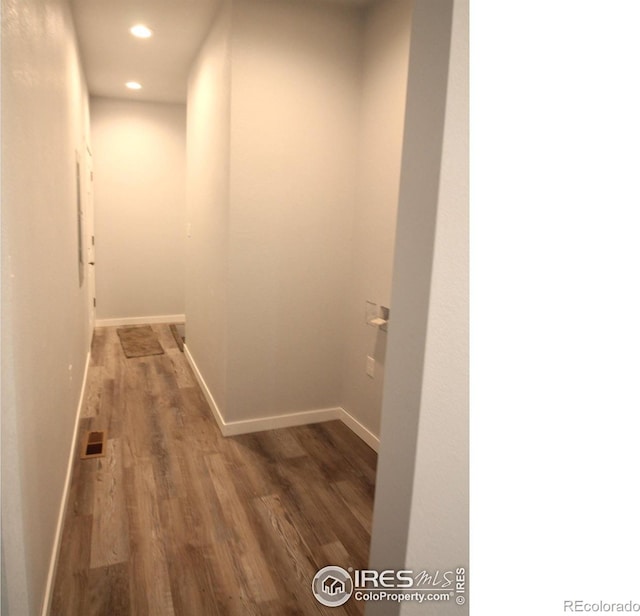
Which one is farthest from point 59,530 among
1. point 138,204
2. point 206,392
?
point 138,204

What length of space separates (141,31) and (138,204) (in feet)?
8.80

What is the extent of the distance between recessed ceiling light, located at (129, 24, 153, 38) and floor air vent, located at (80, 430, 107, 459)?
9.27ft

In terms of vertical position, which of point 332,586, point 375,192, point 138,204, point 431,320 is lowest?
point 332,586

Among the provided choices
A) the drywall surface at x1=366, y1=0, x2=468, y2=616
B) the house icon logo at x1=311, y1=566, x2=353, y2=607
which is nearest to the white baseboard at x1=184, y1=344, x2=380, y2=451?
the house icon logo at x1=311, y1=566, x2=353, y2=607

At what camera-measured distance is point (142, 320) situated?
20.4ft

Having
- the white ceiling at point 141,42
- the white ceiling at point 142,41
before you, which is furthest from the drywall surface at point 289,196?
the white ceiling at point 141,42

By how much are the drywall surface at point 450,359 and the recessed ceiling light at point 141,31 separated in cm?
329

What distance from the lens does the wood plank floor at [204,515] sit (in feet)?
6.05

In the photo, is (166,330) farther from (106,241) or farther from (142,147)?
(142,147)

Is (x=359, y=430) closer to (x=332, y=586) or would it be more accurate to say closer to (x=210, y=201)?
(x=332, y=586)

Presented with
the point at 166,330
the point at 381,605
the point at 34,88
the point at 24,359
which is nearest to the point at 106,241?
the point at 166,330

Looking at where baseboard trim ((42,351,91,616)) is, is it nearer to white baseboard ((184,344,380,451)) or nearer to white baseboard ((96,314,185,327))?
white baseboard ((184,344,380,451))
